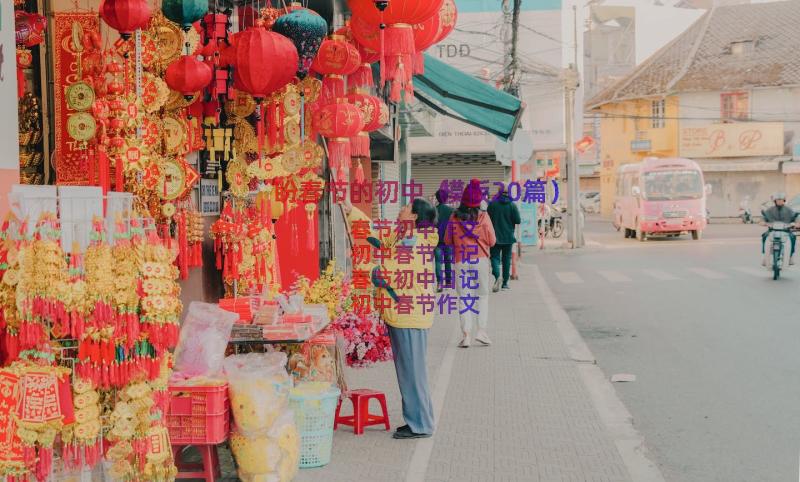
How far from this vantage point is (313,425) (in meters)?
6.54

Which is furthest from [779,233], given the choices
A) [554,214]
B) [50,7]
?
[554,214]

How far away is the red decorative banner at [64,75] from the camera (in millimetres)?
7293

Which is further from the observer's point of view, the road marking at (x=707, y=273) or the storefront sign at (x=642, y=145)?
the storefront sign at (x=642, y=145)

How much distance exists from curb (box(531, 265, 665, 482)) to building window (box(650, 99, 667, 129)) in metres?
41.5

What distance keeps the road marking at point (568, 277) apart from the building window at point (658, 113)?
31974 millimetres

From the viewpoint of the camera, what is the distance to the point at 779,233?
1925 centimetres

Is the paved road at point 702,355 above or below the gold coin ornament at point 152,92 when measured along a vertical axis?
below

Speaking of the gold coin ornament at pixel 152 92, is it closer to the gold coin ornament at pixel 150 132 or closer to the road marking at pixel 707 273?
the gold coin ornament at pixel 150 132

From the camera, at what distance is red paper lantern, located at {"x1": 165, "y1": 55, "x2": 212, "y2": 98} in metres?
7.13

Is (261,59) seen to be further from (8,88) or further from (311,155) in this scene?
(8,88)

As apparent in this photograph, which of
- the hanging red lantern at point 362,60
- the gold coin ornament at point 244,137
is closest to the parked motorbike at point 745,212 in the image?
the hanging red lantern at point 362,60

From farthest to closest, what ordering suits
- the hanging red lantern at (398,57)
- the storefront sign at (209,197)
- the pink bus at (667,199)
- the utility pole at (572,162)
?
the pink bus at (667,199) < the utility pole at (572,162) < the storefront sign at (209,197) < the hanging red lantern at (398,57)

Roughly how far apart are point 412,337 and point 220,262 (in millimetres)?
2083

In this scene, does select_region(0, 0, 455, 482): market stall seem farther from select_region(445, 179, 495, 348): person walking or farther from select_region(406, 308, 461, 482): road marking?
select_region(445, 179, 495, 348): person walking
